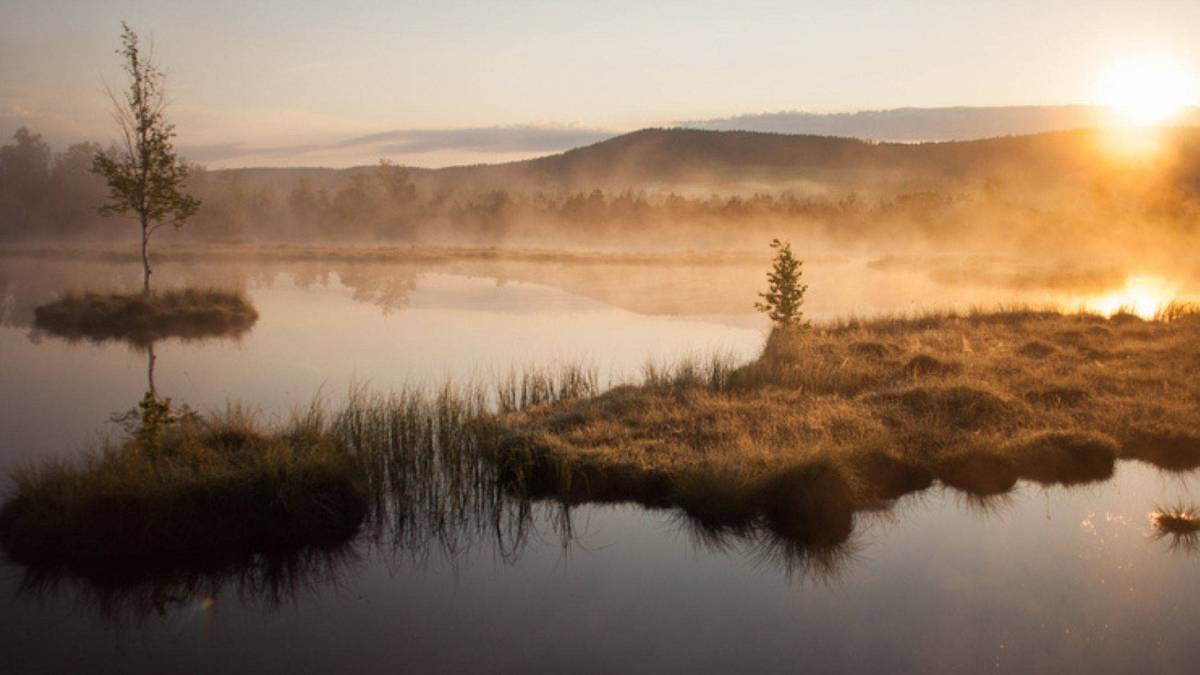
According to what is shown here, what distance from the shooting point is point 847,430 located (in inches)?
480

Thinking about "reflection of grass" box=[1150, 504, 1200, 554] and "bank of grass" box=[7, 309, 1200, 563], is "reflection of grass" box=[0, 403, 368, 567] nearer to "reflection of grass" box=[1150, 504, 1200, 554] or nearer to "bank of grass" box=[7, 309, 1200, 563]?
"bank of grass" box=[7, 309, 1200, 563]

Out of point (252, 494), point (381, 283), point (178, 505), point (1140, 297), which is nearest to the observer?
point (178, 505)

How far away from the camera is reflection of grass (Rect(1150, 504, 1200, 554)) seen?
9258mm

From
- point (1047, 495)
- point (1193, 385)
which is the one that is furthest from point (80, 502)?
point (1193, 385)

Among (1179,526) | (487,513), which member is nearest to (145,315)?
(487,513)

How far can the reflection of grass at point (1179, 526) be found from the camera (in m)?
9.26

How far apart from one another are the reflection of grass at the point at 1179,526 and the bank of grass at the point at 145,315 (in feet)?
70.4

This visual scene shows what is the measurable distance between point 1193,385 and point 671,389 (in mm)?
8786

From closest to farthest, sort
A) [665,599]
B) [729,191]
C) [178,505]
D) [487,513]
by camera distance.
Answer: [665,599] < [178,505] < [487,513] < [729,191]

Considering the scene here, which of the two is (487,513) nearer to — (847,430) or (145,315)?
(847,430)

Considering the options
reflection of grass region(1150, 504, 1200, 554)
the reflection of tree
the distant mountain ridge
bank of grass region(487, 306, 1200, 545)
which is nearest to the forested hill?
the distant mountain ridge

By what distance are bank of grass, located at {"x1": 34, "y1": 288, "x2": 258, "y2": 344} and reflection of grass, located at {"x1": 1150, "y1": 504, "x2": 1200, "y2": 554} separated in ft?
70.4

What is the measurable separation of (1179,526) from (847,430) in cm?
398

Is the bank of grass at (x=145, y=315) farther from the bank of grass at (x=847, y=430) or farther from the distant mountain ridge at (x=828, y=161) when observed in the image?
the distant mountain ridge at (x=828, y=161)
